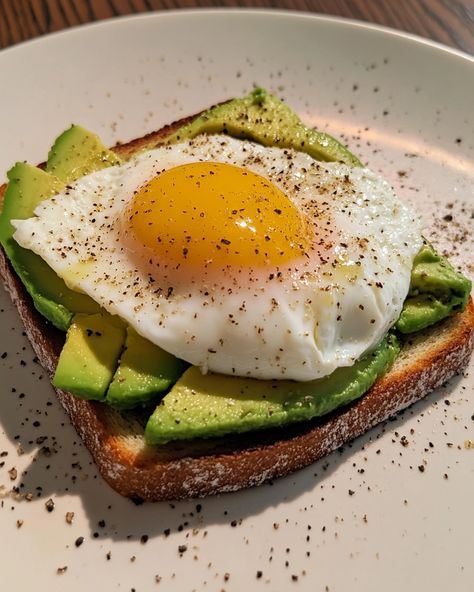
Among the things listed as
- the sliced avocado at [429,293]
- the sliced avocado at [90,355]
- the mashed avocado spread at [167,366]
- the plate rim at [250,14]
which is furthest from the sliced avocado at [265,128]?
the plate rim at [250,14]

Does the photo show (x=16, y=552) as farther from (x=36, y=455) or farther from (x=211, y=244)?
(x=211, y=244)

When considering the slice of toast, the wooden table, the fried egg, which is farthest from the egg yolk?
the wooden table

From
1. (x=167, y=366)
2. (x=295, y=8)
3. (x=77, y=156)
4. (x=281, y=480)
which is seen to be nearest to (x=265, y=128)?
(x=77, y=156)

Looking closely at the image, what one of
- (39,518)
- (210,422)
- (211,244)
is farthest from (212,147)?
(39,518)

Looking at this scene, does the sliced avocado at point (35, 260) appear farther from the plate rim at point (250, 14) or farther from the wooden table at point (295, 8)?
the wooden table at point (295, 8)

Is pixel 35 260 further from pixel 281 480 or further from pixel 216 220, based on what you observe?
pixel 281 480

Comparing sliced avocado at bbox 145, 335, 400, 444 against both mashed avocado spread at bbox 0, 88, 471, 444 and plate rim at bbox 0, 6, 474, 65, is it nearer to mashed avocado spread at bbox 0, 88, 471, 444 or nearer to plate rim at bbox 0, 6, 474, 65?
mashed avocado spread at bbox 0, 88, 471, 444
